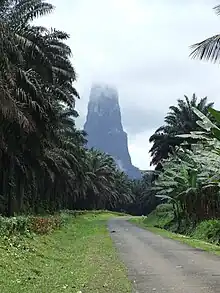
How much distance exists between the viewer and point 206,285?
31.8 ft

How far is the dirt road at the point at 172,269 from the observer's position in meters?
9.55

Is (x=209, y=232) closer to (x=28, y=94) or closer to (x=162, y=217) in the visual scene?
(x=28, y=94)

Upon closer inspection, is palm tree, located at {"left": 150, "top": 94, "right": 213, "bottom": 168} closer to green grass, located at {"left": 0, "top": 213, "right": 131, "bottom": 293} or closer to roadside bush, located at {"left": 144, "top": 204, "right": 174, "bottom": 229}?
roadside bush, located at {"left": 144, "top": 204, "right": 174, "bottom": 229}

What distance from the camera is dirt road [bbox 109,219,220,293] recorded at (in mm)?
9547

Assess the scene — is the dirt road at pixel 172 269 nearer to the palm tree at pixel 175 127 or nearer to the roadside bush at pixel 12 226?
the roadside bush at pixel 12 226

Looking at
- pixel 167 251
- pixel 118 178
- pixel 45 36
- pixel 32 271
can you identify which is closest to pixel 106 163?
pixel 118 178

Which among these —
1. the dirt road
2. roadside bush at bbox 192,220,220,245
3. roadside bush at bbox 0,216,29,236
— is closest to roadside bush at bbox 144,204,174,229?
roadside bush at bbox 192,220,220,245

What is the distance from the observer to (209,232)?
24297 millimetres

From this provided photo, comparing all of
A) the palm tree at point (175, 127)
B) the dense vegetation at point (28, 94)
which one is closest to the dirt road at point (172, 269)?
the dense vegetation at point (28, 94)

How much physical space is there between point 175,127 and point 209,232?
2756 cm

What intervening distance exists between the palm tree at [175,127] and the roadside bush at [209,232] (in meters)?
18.2

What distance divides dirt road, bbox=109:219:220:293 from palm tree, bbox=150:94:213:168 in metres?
28.5

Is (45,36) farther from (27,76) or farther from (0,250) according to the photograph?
(0,250)

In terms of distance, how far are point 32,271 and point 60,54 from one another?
19.0 m
